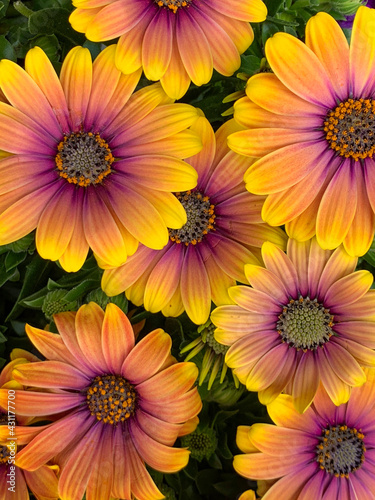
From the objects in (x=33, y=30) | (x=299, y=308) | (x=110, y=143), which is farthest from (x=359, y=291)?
(x=33, y=30)

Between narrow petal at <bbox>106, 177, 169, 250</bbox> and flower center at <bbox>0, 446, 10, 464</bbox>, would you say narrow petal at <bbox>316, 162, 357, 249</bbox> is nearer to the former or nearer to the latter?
narrow petal at <bbox>106, 177, 169, 250</bbox>

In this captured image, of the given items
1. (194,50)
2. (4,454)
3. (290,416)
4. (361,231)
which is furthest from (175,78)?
(4,454)

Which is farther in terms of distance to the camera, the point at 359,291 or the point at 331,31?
the point at 359,291

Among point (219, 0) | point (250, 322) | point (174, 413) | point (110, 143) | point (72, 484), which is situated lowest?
point (72, 484)

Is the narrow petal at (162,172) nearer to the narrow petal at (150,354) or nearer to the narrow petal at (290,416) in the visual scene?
the narrow petal at (150,354)

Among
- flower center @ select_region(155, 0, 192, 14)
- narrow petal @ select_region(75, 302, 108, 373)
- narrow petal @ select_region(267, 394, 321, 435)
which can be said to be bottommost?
narrow petal @ select_region(267, 394, 321, 435)

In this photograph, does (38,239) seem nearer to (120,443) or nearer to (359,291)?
(120,443)

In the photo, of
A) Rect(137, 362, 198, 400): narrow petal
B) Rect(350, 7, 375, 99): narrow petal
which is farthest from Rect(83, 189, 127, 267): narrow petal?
Rect(350, 7, 375, 99): narrow petal
